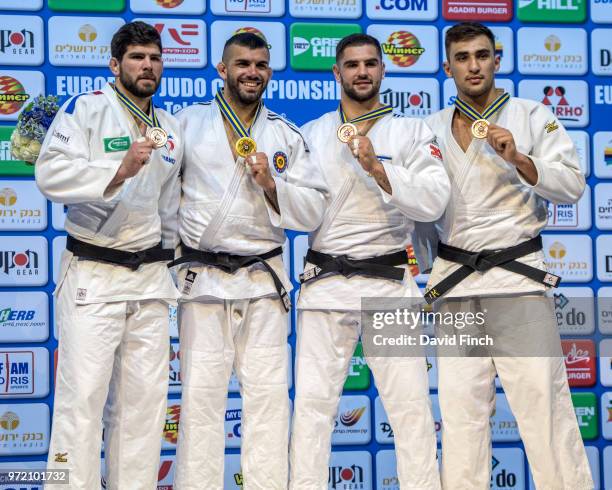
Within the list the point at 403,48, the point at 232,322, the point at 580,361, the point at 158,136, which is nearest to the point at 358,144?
the point at 158,136

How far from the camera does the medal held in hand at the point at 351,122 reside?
147 inches

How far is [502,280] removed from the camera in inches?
153

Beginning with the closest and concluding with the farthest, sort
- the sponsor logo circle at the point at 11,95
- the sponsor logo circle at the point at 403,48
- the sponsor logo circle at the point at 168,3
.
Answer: the sponsor logo circle at the point at 11,95
the sponsor logo circle at the point at 168,3
the sponsor logo circle at the point at 403,48

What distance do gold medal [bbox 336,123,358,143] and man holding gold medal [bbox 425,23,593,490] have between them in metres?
0.53

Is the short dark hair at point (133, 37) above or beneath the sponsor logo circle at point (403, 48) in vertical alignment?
beneath

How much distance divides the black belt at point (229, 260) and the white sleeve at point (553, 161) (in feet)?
3.71

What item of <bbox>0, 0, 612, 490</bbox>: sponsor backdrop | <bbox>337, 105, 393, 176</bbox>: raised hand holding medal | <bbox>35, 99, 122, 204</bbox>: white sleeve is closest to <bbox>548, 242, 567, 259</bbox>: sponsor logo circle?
<bbox>0, 0, 612, 490</bbox>: sponsor backdrop

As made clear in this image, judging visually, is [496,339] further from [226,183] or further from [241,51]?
[241,51]

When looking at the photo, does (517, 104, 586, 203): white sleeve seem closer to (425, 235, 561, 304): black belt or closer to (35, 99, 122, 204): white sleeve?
(425, 235, 561, 304): black belt

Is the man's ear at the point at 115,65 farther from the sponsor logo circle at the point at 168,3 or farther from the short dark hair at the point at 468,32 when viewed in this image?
the short dark hair at the point at 468,32

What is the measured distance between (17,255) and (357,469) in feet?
7.45

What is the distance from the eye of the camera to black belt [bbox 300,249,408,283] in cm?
388

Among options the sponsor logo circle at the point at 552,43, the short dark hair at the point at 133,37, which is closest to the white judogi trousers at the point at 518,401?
the short dark hair at the point at 133,37

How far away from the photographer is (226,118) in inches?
153
